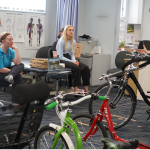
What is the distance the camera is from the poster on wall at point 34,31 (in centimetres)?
633

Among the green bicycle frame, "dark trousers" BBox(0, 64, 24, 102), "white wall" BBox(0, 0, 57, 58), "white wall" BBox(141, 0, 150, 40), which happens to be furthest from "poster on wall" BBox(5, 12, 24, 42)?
the green bicycle frame

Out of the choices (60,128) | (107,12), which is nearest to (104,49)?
(107,12)

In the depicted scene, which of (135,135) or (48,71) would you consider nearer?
(135,135)

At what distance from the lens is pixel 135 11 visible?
8.68 meters

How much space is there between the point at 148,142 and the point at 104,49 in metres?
4.04

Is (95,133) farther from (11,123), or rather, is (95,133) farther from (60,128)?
(11,123)

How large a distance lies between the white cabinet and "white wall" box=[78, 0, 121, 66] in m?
2.28

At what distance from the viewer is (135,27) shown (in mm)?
8742

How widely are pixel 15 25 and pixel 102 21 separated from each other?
85.4 inches

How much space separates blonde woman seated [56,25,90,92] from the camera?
4.69 meters

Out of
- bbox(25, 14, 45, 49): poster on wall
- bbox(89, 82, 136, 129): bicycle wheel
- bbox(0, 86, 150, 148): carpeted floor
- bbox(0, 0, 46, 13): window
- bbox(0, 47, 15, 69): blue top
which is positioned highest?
bbox(0, 0, 46, 13): window

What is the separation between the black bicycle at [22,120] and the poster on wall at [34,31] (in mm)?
4752

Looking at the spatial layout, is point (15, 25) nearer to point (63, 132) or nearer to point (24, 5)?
point (24, 5)

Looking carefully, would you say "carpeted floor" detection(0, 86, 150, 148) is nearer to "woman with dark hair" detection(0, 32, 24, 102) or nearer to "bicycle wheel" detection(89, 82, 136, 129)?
"bicycle wheel" detection(89, 82, 136, 129)
